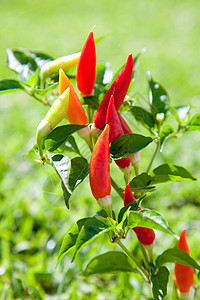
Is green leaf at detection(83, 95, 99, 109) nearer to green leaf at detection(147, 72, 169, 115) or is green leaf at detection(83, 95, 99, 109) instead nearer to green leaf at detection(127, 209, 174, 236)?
green leaf at detection(147, 72, 169, 115)

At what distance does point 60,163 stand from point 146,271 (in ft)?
1.59

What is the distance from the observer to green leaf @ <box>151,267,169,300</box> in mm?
945

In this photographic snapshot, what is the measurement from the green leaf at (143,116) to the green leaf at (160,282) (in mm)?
390

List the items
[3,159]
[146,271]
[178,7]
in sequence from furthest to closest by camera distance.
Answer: [178,7], [3,159], [146,271]

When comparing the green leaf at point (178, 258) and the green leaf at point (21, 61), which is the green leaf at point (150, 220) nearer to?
the green leaf at point (178, 258)

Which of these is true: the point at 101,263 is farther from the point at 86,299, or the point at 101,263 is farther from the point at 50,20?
the point at 50,20

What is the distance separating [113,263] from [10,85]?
0.58m

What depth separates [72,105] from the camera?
82cm

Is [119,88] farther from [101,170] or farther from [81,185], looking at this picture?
[81,185]

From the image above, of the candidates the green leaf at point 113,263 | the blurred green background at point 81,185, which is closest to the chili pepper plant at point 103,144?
the green leaf at point 113,263

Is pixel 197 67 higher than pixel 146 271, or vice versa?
pixel 146 271

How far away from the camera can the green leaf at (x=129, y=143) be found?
0.80 meters

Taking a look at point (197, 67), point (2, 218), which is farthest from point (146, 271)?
point (197, 67)

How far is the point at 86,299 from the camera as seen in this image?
145 cm
